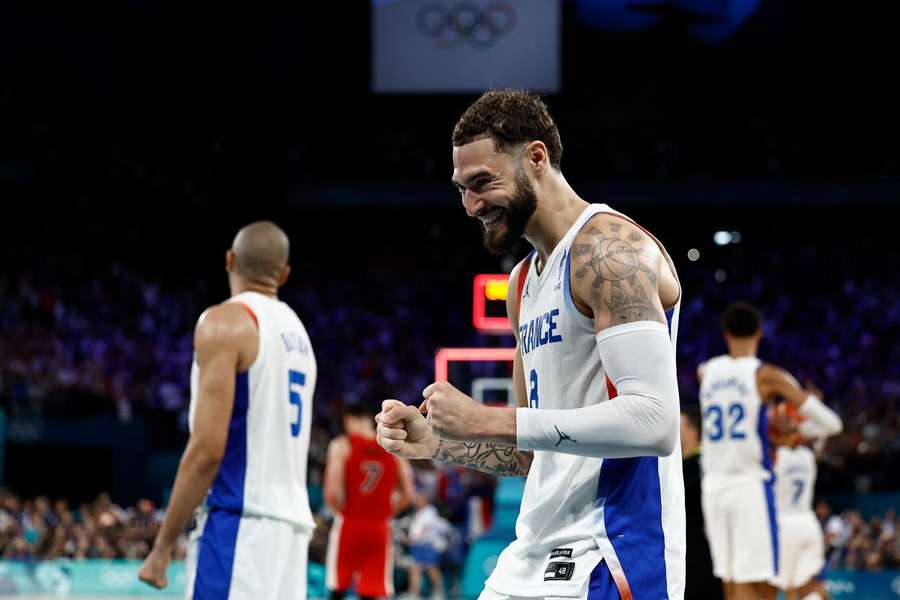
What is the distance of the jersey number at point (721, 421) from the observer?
801 cm

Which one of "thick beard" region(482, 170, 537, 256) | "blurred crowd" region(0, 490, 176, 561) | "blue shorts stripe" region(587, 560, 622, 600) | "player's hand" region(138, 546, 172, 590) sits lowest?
"blurred crowd" region(0, 490, 176, 561)

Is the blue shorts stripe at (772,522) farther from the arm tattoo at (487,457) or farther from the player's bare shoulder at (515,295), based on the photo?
the player's bare shoulder at (515,295)

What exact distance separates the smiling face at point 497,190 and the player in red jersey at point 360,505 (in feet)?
21.6

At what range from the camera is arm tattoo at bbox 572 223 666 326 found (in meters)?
2.59

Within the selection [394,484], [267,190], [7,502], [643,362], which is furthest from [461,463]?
[267,190]

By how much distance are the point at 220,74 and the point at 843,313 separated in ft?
45.0

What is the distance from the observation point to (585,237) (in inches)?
108

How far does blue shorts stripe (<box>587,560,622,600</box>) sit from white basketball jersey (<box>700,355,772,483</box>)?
5504 mm

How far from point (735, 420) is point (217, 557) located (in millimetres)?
4634

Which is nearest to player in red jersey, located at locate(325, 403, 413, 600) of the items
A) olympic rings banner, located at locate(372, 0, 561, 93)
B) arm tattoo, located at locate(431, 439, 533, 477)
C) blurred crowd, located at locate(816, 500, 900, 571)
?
arm tattoo, located at locate(431, 439, 533, 477)

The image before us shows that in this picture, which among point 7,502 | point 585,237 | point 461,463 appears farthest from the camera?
point 7,502

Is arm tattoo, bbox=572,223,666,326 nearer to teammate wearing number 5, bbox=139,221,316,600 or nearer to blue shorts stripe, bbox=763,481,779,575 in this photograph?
teammate wearing number 5, bbox=139,221,316,600

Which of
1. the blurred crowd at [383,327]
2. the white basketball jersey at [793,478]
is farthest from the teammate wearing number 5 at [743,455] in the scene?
the blurred crowd at [383,327]

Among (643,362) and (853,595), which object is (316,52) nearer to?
(853,595)
